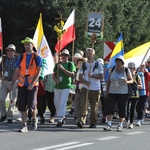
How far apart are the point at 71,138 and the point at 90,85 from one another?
223cm

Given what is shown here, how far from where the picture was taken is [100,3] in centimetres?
2675

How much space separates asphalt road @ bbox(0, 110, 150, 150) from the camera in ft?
31.8

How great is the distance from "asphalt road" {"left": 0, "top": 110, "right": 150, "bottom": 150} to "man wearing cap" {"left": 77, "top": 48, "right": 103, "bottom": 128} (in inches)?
12.5

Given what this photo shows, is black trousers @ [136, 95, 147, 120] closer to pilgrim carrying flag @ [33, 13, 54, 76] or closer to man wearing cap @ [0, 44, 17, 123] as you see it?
pilgrim carrying flag @ [33, 13, 54, 76]

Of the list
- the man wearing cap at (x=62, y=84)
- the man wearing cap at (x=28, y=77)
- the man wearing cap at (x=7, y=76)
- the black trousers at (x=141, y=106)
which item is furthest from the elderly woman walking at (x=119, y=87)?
the man wearing cap at (x=7, y=76)

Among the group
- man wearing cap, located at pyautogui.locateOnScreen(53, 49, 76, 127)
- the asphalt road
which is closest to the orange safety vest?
the asphalt road

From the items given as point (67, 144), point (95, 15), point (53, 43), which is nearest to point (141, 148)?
point (67, 144)

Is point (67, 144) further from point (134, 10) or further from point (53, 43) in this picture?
point (134, 10)

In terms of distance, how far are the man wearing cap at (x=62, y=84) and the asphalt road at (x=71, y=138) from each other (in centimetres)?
41

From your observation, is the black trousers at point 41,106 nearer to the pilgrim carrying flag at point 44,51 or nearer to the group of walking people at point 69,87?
the group of walking people at point 69,87

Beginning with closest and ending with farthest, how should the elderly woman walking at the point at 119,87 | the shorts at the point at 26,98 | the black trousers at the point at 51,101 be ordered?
the shorts at the point at 26,98 < the elderly woman walking at the point at 119,87 < the black trousers at the point at 51,101

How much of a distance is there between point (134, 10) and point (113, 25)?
251 centimetres

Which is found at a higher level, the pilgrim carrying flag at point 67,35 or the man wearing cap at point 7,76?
the pilgrim carrying flag at point 67,35

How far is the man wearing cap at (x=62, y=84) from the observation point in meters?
13.0
